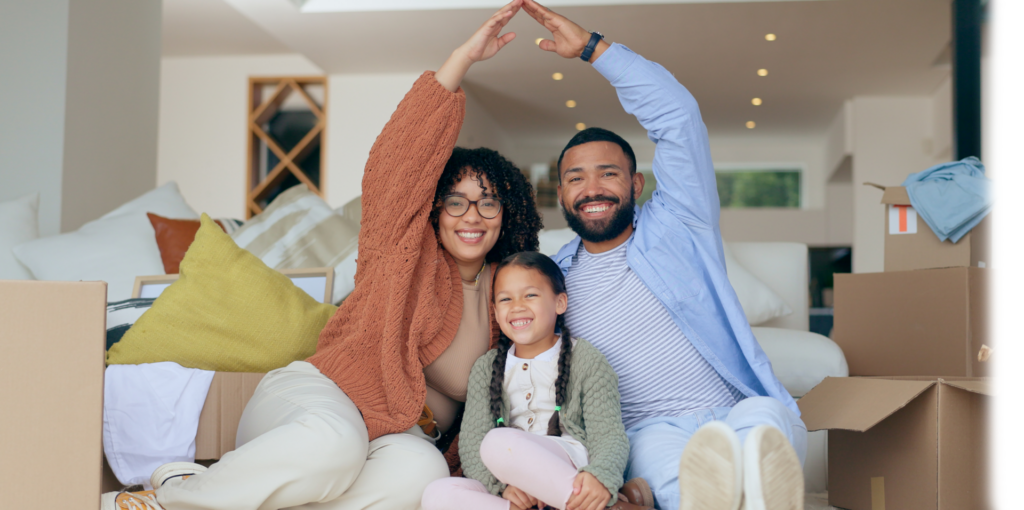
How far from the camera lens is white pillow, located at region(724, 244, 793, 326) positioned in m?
2.05

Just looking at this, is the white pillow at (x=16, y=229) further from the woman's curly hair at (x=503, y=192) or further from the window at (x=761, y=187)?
the window at (x=761, y=187)

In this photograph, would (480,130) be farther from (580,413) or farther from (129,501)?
(129,501)

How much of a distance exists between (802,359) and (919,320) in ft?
0.93

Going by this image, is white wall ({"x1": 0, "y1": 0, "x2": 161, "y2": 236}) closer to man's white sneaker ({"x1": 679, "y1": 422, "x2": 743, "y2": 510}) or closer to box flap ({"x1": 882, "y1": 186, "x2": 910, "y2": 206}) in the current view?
man's white sneaker ({"x1": 679, "y1": 422, "x2": 743, "y2": 510})

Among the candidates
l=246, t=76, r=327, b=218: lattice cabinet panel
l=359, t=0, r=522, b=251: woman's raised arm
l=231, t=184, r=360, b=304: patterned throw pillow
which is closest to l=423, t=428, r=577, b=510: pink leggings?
l=359, t=0, r=522, b=251: woman's raised arm

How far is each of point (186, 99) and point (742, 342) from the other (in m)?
5.35

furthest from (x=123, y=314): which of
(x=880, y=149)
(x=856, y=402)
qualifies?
(x=880, y=149)

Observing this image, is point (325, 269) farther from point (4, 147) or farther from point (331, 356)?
point (4, 147)

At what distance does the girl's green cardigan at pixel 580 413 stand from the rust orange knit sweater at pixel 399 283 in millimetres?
98

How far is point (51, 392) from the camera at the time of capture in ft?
3.14

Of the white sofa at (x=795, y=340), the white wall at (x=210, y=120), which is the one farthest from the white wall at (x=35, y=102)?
the white wall at (x=210, y=120)

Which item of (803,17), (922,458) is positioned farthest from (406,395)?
(803,17)

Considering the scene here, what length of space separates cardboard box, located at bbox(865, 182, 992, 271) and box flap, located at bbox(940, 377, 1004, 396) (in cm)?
51

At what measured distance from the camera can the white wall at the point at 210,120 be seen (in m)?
5.61
